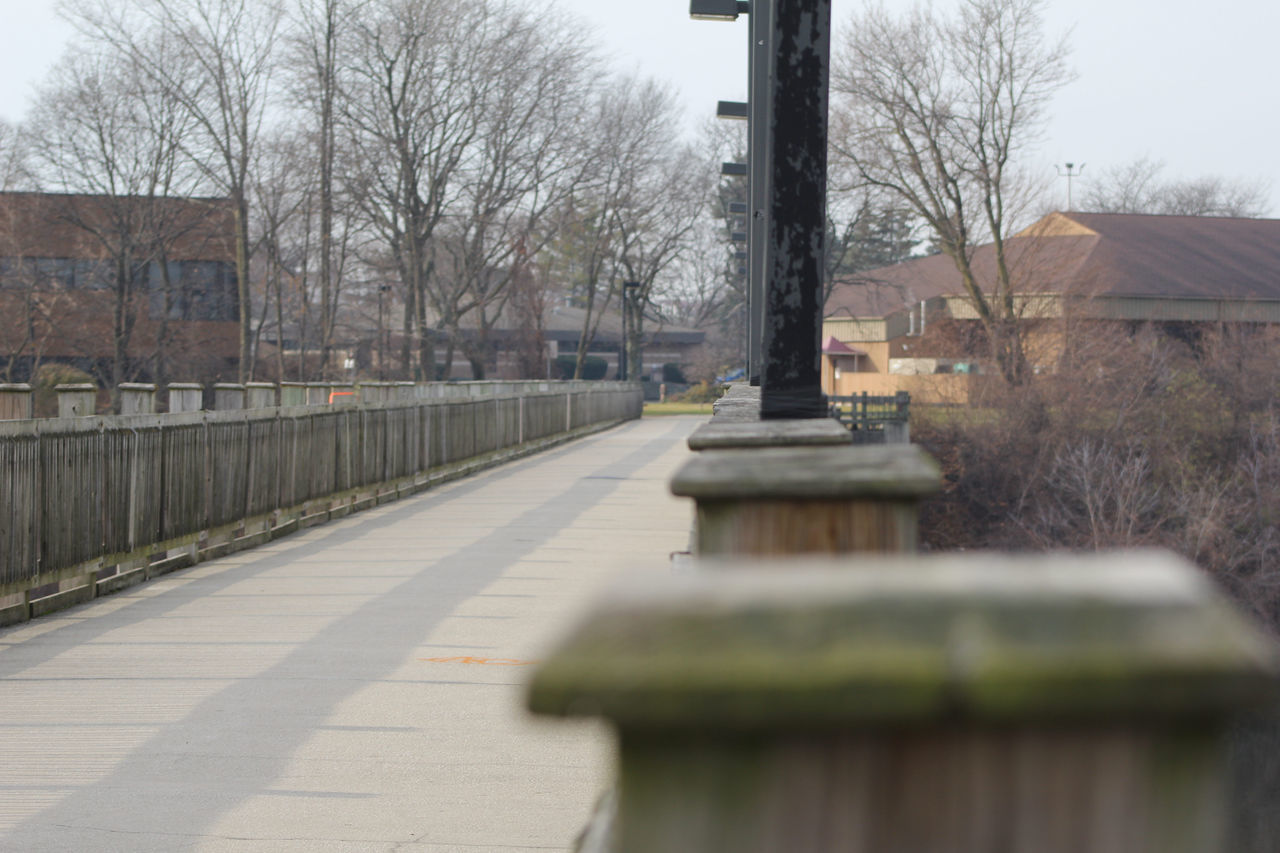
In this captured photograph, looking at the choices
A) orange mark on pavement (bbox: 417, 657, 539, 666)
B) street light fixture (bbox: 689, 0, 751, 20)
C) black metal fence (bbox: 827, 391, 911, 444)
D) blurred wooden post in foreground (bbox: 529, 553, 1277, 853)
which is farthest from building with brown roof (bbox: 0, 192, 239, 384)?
blurred wooden post in foreground (bbox: 529, 553, 1277, 853)

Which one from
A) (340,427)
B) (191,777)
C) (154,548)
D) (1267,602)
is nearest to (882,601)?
(191,777)

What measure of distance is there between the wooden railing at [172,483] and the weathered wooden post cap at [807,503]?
766 centimetres

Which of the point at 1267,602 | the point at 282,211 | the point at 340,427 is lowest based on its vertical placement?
the point at 1267,602

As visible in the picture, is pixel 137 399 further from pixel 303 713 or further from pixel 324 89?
pixel 324 89

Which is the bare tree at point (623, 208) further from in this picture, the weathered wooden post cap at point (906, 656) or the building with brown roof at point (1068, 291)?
the weathered wooden post cap at point (906, 656)

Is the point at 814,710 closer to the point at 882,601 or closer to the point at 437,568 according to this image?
the point at 882,601

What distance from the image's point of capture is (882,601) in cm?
83

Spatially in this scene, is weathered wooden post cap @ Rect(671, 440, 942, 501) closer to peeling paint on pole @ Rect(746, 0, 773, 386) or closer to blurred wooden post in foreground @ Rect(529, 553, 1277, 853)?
blurred wooden post in foreground @ Rect(529, 553, 1277, 853)

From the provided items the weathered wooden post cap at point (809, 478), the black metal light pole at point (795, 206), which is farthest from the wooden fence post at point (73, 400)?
the weathered wooden post cap at point (809, 478)

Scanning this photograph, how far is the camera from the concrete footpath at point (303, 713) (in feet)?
15.8

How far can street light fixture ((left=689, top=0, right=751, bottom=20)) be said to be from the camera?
15.1 meters

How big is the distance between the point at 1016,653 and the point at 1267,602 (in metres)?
27.6

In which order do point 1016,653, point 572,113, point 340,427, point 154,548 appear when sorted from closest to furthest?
point 1016,653, point 154,548, point 340,427, point 572,113

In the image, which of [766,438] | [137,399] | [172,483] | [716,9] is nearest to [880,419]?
[716,9]
